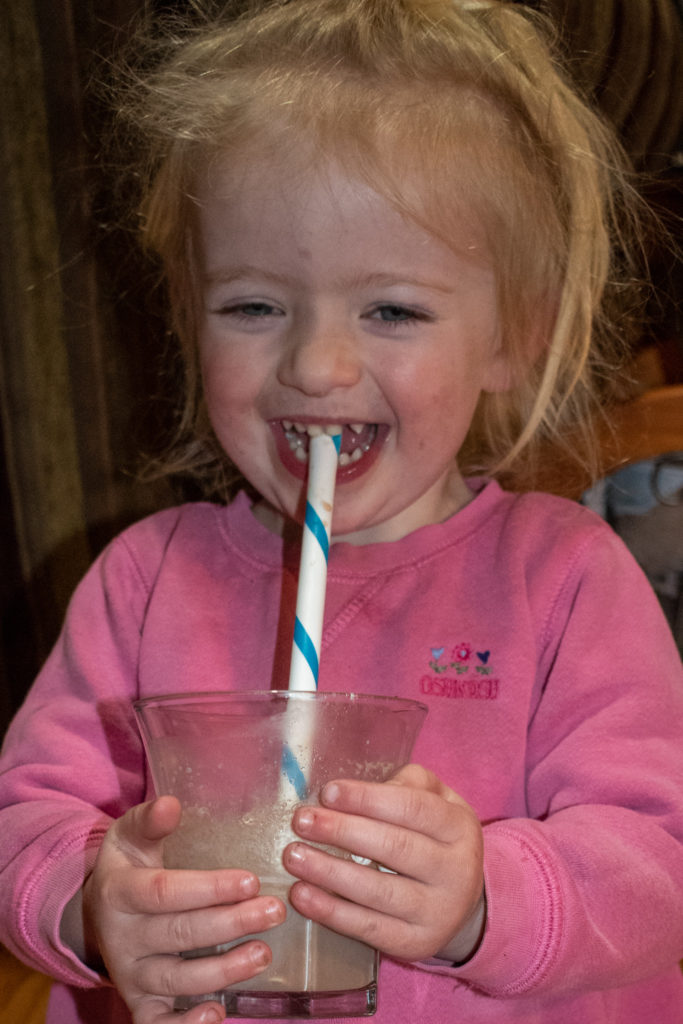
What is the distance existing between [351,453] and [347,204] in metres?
0.22

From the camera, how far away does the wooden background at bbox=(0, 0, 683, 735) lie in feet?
4.74

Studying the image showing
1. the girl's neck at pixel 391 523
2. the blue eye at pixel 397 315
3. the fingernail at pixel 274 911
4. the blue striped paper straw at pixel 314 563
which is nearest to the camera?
the fingernail at pixel 274 911

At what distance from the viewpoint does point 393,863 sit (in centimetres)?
70

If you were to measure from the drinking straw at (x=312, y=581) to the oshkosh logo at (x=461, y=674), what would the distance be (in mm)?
184

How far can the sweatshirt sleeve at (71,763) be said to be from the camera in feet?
2.98

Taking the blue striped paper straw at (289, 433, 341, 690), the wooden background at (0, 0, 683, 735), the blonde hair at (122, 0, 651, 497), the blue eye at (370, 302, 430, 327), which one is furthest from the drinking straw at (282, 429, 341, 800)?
the wooden background at (0, 0, 683, 735)

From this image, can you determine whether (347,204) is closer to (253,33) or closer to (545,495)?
(253,33)

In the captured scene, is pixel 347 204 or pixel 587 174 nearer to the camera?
pixel 347 204

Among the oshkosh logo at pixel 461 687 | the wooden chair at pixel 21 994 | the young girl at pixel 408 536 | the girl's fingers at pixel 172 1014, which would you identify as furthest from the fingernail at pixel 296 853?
the wooden chair at pixel 21 994

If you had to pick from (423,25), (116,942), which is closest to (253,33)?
(423,25)

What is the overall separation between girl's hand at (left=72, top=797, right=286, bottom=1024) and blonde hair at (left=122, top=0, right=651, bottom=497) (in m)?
Result: 0.56

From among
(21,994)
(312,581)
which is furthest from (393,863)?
(21,994)

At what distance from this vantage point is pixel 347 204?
3.24ft

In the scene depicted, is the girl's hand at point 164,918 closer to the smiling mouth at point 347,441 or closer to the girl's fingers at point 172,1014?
the girl's fingers at point 172,1014
